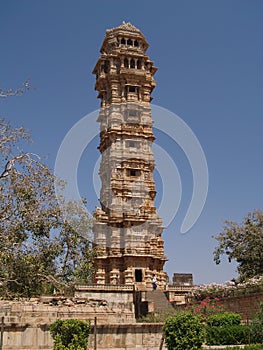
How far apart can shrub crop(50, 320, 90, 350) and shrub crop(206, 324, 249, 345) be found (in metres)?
5.61

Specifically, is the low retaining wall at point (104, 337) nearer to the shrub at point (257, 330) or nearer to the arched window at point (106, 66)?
the shrub at point (257, 330)

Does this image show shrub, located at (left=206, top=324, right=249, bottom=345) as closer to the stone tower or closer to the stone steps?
the stone steps

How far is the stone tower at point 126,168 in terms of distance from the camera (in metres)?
39.3

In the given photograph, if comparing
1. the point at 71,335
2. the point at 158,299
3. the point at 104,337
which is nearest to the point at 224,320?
the point at 104,337

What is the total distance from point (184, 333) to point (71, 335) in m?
3.24

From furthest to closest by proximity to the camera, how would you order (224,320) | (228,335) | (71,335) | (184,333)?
1. (224,320)
2. (228,335)
3. (71,335)
4. (184,333)

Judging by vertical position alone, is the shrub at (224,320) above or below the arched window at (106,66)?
below

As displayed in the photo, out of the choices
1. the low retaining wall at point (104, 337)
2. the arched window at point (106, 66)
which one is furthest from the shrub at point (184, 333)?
the arched window at point (106, 66)

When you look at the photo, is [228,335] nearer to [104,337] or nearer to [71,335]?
[104,337]

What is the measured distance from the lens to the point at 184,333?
38.6 ft

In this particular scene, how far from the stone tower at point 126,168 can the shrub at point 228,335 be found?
2011 cm

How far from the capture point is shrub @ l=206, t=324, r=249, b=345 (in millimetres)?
15875

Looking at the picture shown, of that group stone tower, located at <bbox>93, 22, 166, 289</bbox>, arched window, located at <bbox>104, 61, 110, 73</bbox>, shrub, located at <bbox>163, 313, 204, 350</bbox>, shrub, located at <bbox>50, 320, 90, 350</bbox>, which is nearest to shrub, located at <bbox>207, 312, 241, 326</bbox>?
shrub, located at <bbox>163, 313, 204, 350</bbox>

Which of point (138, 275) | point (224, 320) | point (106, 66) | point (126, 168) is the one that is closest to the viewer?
point (224, 320)
